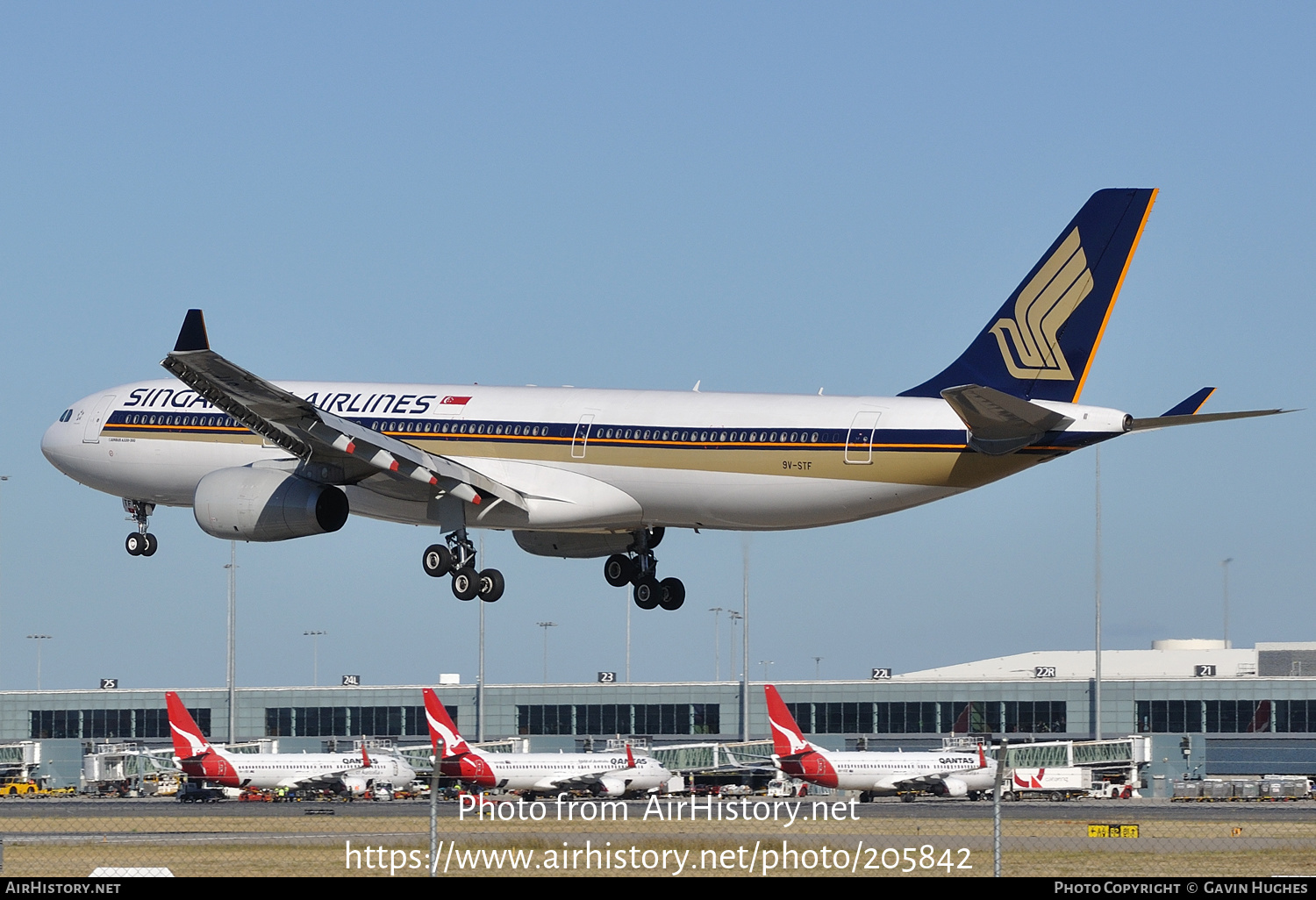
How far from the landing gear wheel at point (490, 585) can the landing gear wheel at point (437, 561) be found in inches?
34.2

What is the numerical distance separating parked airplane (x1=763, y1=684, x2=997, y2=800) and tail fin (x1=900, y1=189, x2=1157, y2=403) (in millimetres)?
43259

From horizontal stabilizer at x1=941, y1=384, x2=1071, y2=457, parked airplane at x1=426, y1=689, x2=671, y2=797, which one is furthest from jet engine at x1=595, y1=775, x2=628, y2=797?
horizontal stabilizer at x1=941, y1=384, x2=1071, y2=457

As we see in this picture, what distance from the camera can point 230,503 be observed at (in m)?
44.9

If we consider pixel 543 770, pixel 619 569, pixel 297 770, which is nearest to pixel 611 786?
pixel 543 770

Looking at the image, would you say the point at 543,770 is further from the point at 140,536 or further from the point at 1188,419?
the point at 1188,419

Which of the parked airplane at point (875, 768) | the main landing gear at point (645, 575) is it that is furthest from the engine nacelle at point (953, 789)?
the main landing gear at point (645, 575)

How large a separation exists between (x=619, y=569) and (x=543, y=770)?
39.4 m

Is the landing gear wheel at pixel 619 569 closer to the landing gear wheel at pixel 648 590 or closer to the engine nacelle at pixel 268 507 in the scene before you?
the landing gear wheel at pixel 648 590

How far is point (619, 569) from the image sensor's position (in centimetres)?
4934

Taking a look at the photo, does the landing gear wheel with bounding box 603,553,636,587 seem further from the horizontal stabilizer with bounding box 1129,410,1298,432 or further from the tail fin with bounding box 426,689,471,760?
the tail fin with bounding box 426,689,471,760
